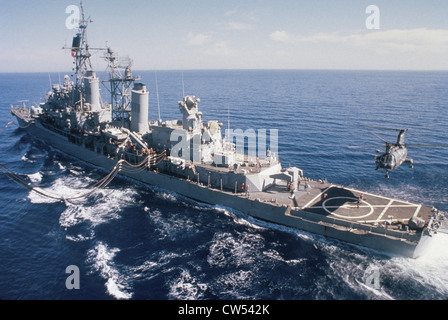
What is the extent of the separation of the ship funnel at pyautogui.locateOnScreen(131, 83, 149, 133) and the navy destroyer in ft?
0.46

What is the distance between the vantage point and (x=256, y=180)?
103ft

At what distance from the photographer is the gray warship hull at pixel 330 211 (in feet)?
79.0

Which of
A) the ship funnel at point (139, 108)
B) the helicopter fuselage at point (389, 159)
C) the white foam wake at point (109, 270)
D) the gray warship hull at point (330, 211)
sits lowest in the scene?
the white foam wake at point (109, 270)

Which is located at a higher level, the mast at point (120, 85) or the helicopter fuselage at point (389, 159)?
the mast at point (120, 85)

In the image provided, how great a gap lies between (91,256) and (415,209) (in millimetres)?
29802

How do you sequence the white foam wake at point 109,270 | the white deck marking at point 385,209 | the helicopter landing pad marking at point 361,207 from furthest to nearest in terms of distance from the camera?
the helicopter landing pad marking at point 361,207, the white deck marking at point 385,209, the white foam wake at point 109,270

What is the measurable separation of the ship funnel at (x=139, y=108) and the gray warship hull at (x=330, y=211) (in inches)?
348

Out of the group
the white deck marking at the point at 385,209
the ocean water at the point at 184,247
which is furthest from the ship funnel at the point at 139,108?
the white deck marking at the point at 385,209

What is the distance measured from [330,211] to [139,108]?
93.3 ft

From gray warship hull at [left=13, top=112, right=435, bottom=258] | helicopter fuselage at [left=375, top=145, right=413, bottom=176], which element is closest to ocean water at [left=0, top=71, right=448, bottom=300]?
gray warship hull at [left=13, top=112, right=435, bottom=258]

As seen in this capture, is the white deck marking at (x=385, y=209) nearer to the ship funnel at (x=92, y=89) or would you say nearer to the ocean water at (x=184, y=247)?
the ocean water at (x=184, y=247)

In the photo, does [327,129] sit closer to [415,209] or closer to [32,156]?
[415,209]

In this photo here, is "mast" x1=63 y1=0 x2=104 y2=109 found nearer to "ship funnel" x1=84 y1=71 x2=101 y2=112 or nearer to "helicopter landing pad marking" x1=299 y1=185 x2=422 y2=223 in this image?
"ship funnel" x1=84 y1=71 x2=101 y2=112
